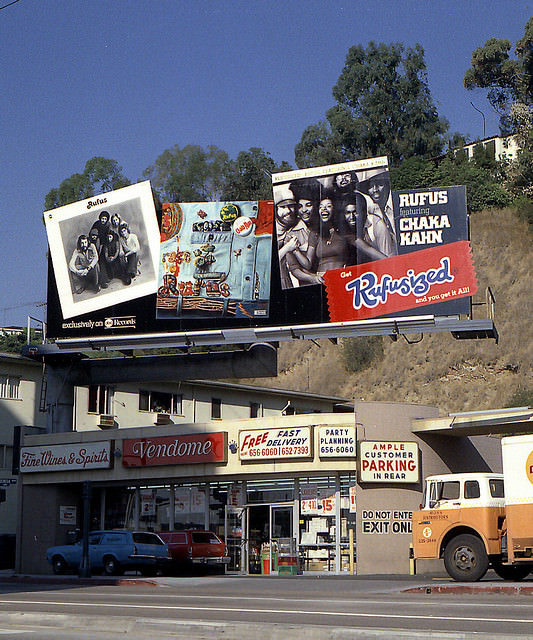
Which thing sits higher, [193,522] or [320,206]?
[320,206]

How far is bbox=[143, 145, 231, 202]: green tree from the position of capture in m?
84.6

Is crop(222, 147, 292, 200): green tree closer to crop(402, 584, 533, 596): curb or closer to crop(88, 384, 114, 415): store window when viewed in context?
crop(88, 384, 114, 415): store window

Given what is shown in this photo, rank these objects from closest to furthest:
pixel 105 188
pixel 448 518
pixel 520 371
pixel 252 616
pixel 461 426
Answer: pixel 252 616, pixel 448 518, pixel 461 426, pixel 520 371, pixel 105 188

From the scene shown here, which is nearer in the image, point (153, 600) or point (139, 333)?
point (153, 600)

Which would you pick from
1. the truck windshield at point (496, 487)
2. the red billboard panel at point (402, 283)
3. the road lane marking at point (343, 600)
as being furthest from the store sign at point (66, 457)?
the truck windshield at point (496, 487)

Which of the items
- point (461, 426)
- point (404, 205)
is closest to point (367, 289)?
point (404, 205)

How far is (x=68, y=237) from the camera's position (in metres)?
36.2

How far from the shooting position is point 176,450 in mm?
33500

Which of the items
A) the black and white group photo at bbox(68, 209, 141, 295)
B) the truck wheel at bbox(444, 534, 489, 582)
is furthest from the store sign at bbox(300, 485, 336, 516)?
the black and white group photo at bbox(68, 209, 141, 295)

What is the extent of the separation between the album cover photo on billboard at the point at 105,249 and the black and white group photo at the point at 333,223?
16.2ft

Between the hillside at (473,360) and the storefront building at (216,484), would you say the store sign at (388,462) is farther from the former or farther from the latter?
the hillside at (473,360)

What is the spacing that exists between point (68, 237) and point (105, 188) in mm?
46809

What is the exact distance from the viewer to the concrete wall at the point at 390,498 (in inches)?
1185

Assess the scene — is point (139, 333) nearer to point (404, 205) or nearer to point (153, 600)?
point (404, 205)
